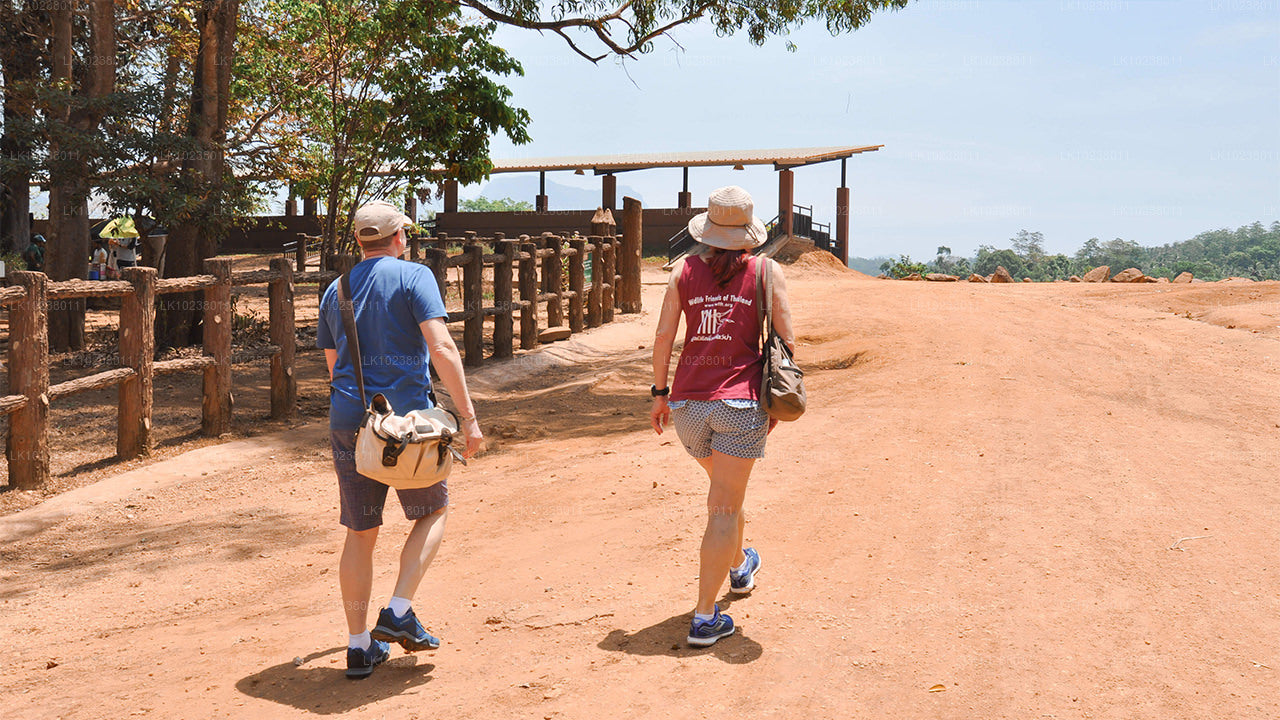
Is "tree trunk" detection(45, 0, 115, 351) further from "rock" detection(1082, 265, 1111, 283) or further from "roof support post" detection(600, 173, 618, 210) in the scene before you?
"rock" detection(1082, 265, 1111, 283)

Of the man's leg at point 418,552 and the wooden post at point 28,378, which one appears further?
the wooden post at point 28,378

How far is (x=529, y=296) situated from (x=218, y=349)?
16.8ft

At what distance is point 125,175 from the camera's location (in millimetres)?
10602

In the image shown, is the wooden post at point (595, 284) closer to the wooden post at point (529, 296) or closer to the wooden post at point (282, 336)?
the wooden post at point (529, 296)

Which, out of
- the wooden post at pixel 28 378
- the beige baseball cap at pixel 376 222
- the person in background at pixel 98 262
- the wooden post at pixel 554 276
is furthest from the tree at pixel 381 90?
the beige baseball cap at pixel 376 222

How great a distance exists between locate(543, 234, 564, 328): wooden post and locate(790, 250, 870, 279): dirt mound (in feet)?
38.2

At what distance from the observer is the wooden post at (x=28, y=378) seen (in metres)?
6.57

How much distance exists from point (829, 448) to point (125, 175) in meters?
8.02

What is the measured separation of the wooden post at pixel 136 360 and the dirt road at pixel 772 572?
32 centimetres

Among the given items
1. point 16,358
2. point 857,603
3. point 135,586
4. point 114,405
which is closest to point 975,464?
point 857,603

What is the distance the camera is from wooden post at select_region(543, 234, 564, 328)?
1400cm

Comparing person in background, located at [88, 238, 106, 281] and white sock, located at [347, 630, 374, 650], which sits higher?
person in background, located at [88, 238, 106, 281]

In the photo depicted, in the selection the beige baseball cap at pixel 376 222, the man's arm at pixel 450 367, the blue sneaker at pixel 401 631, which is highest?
the beige baseball cap at pixel 376 222

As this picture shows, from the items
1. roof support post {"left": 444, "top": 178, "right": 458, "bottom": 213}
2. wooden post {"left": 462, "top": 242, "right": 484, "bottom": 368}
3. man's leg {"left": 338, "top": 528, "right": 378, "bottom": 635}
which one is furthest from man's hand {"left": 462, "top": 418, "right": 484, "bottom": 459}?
roof support post {"left": 444, "top": 178, "right": 458, "bottom": 213}
